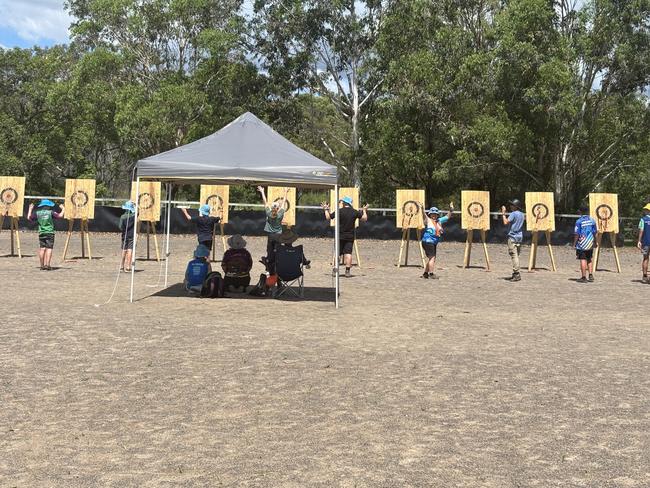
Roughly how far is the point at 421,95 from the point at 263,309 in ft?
91.1

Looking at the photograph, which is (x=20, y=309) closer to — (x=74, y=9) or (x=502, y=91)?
(x=502, y=91)

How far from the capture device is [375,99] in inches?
1790

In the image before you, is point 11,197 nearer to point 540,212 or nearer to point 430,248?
point 430,248

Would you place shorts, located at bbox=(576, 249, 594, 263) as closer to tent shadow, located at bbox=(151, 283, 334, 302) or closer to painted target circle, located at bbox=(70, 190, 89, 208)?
tent shadow, located at bbox=(151, 283, 334, 302)

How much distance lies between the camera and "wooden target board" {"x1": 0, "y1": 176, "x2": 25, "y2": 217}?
22.8 m

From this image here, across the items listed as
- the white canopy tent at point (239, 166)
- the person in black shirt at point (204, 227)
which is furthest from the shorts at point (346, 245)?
the white canopy tent at point (239, 166)

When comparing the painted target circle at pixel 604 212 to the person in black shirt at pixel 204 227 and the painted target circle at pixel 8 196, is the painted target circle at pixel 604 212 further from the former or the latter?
the painted target circle at pixel 8 196

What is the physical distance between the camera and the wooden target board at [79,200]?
896 inches

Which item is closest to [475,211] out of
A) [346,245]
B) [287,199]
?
[287,199]

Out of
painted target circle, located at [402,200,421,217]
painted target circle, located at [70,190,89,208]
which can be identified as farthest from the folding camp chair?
painted target circle, located at [70,190,89,208]

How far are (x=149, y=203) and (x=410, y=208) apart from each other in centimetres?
824

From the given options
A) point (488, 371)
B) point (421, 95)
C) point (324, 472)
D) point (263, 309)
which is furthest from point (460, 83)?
point (324, 472)

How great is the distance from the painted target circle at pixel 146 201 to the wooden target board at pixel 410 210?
778cm

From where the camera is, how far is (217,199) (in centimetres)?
2536
